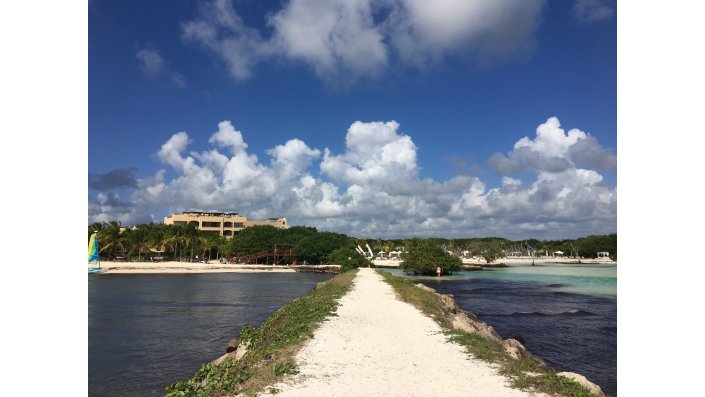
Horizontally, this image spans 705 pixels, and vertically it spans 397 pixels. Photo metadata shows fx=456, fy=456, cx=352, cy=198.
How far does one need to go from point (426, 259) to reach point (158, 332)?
55.3m

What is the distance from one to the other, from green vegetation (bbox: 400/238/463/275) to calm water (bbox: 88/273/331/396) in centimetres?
3621

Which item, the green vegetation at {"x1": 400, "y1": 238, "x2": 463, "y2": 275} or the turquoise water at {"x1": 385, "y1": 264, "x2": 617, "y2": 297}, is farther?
the green vegetation at {"x1": 400, "y1": 238, "x2": 463, "y2": 275}

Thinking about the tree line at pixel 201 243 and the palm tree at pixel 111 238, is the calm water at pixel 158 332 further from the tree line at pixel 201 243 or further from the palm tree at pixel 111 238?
the palm tree at pixel 111 238

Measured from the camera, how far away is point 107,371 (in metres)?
15.6

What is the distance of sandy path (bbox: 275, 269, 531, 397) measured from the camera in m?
8.21

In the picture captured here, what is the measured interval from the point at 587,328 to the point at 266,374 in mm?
22577

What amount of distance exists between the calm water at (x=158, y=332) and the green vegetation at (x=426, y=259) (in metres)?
36.2

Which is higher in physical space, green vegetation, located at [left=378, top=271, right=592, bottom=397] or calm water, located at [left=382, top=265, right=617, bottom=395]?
green vegetation, located at [left=378, top=271, right=592, bottom=397]

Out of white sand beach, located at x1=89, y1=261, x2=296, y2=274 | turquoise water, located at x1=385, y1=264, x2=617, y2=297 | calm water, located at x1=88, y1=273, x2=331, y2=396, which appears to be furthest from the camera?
white sand beach, located at x1=89, y1=261, x2=296, y2=274

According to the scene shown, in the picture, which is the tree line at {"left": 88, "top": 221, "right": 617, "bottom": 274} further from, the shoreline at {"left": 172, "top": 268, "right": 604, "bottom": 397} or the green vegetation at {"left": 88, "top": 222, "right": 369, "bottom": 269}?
the shoreline at {"left": 172, "top": 268, "right": 604, "bottom": 397}

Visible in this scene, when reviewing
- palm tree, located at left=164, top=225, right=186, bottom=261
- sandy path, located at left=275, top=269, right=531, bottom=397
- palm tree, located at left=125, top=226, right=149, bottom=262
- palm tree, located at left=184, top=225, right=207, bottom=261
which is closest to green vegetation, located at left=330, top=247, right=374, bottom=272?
palm tree, located at left=184, top=225, right=207, bottom=261

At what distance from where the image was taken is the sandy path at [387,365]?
26.9 feet
